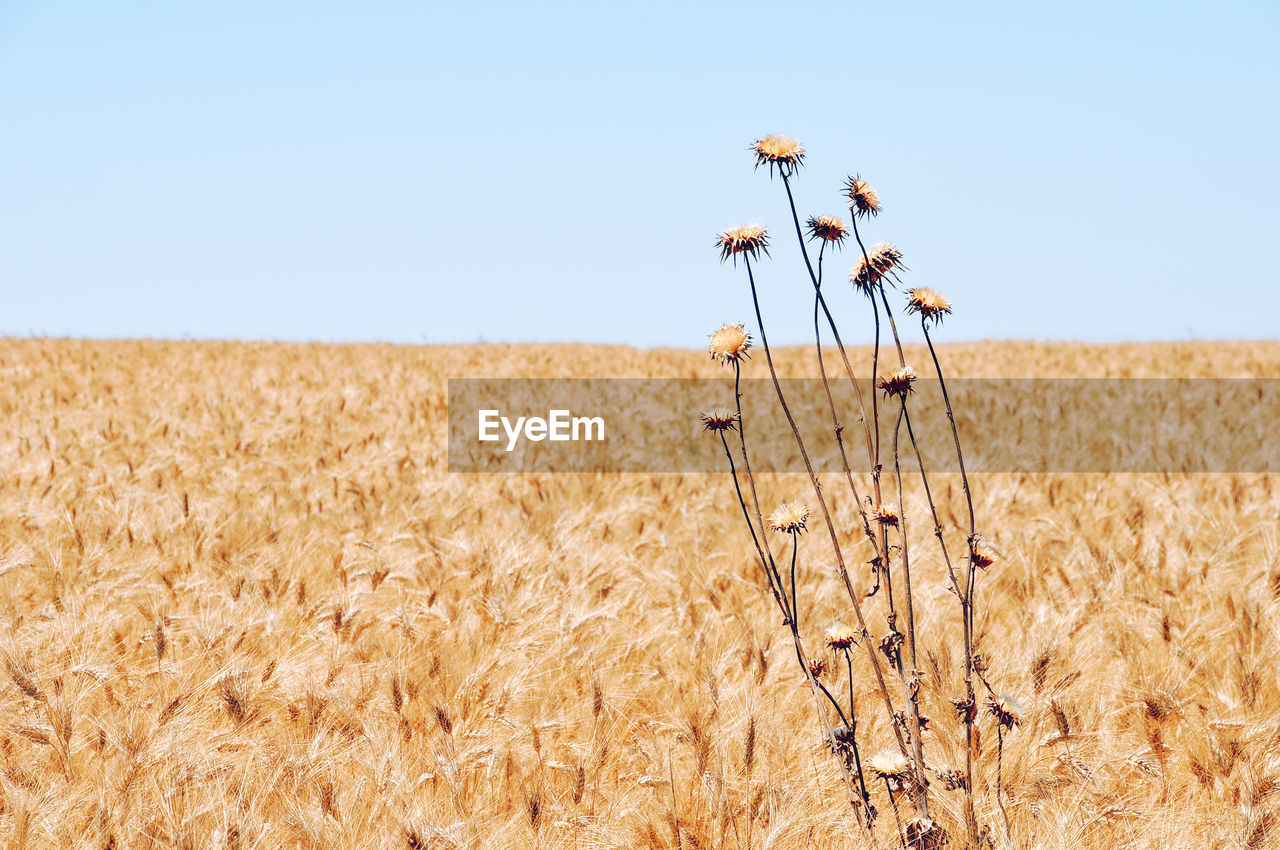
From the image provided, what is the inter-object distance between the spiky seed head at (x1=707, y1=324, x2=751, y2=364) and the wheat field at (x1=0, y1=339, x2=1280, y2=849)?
1006 mm

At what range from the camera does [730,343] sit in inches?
58.4

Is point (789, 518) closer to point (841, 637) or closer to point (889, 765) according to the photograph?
point (841, 637)

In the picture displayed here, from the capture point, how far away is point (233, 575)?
334cm

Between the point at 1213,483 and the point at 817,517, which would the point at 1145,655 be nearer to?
→ the point at 817,517

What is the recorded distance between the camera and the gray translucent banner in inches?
246

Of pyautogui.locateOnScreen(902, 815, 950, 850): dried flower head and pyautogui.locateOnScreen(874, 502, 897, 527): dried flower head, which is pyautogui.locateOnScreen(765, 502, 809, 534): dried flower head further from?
pyautogui.locateOnScreen(902, 815, 950, 850): dried flower head

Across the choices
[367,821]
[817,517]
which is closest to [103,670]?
[367,821]

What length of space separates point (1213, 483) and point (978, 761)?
4.28 metres

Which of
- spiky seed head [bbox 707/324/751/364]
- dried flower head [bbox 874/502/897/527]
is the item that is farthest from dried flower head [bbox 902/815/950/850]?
spiky seed head [bbox 707/324/751/364]

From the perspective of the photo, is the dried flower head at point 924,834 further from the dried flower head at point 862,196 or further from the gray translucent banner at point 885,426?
the gray translucent banner at point 885,426

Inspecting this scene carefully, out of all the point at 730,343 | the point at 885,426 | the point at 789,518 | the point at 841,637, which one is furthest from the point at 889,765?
the point at 885,426

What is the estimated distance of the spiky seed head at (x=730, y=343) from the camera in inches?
58.3

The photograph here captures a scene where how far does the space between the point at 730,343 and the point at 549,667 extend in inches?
65.9

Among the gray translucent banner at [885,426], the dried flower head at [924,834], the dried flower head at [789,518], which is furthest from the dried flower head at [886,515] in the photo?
the gray translucent banner at [885,426]
